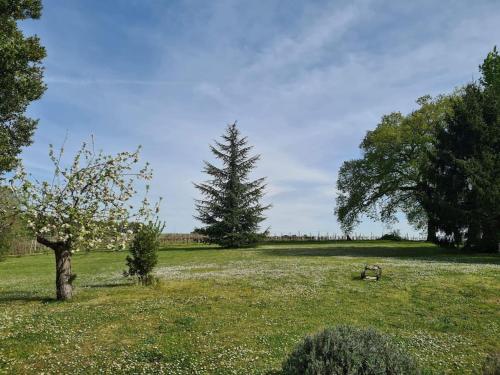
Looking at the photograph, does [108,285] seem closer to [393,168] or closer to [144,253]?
[144,253]

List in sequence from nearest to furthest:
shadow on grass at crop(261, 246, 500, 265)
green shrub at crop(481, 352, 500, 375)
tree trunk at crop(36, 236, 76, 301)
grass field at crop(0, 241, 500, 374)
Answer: green shrub at crop(481, 352, 500, 375), grass field at crop(0, 241, 500, 374), tree trunk at crop(36, 236, 76, 301), shadow on grass at crop(261, 246, 500, 265)

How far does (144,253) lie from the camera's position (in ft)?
90.2

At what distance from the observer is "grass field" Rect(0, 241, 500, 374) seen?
14.0m

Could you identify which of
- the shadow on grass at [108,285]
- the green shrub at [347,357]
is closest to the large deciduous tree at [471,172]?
the shadow on grass at [108,285]

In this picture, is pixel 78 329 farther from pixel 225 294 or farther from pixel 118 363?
pixel 225 294

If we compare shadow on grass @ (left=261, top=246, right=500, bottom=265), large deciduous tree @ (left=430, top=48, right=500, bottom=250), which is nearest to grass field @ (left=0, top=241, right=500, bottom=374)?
shadow on grass @ (left=261, top=246, right=500, bottom=265)

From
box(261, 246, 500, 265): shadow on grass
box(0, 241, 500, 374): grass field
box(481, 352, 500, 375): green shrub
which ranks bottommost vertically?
box(0, 241, 500, 374): grass field

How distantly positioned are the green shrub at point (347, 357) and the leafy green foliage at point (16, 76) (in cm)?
1918

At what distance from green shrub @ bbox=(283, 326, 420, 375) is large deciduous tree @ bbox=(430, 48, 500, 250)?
35570 mm

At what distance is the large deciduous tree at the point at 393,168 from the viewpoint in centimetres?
6856

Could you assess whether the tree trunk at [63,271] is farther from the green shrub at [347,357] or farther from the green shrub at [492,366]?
the green shrub at [492,366]

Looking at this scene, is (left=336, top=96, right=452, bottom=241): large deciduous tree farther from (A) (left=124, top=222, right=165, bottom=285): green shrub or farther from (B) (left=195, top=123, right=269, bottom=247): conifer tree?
(A) (left=124, top=222, right=165, bottom=285): green shrub

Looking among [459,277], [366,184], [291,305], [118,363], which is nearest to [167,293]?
[291,305]

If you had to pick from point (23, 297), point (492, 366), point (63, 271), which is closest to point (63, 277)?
point (63, 271)
